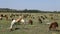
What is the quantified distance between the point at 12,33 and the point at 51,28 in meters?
4.52

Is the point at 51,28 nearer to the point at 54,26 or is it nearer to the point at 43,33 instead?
the point at 54,26

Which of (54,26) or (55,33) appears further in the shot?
(54,26)

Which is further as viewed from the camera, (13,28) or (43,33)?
(13,28)

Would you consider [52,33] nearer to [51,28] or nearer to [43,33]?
[43,33]

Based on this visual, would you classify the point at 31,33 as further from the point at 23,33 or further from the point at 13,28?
the point at 13,28

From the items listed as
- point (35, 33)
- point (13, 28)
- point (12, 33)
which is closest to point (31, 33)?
point (35, 33)

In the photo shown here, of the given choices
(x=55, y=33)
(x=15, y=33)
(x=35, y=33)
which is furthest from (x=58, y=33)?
(x=15, y=33)

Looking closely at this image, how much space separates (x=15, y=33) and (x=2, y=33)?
3.70ft

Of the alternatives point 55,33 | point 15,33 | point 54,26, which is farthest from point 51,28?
point 15,33

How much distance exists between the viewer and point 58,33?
19562mm

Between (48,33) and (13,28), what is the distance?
418 centimetres

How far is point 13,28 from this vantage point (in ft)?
72.6

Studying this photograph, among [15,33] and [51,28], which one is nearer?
[15,33]

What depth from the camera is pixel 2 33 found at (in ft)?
63.6
